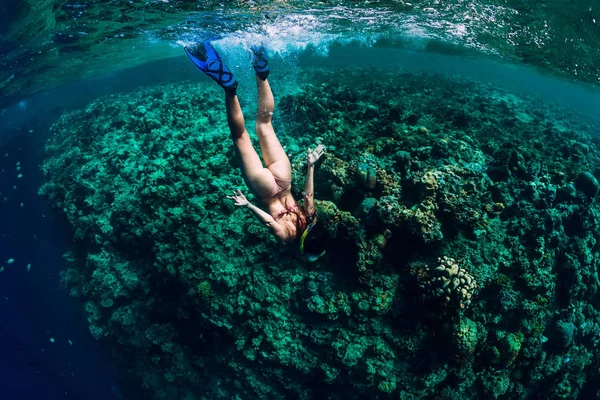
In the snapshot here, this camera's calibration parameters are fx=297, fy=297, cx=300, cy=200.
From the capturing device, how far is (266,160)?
5.30 m

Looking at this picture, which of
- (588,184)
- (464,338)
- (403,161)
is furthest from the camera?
(588,184)

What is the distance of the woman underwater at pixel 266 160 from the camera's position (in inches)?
176

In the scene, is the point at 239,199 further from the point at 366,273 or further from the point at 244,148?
the point at 366,273

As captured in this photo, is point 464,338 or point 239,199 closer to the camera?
point 239,199

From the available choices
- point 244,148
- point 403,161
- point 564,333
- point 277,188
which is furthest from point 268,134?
point 564,333

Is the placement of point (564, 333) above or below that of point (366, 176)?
below

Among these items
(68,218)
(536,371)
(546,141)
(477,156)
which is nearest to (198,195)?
(68,218)

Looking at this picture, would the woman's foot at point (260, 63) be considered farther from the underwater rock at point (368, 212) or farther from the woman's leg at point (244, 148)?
the underwater rock at point (368, 212)

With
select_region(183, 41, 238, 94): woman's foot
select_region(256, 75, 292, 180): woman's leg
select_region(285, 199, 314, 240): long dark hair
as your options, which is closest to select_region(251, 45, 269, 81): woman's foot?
select_region(256, 75, 292, 180): woman's leg

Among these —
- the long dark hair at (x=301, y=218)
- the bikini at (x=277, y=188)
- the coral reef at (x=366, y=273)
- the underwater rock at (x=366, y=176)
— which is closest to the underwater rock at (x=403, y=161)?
the coral reef at (x=366, y=273)

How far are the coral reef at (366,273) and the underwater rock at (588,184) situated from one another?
2.1 inches

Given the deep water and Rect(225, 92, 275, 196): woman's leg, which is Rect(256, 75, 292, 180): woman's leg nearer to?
Rect(225, 92, 275, 196): woman's leg

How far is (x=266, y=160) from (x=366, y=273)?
311 centimetres

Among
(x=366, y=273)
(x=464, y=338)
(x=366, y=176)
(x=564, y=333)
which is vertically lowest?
(x=564, y=333)
